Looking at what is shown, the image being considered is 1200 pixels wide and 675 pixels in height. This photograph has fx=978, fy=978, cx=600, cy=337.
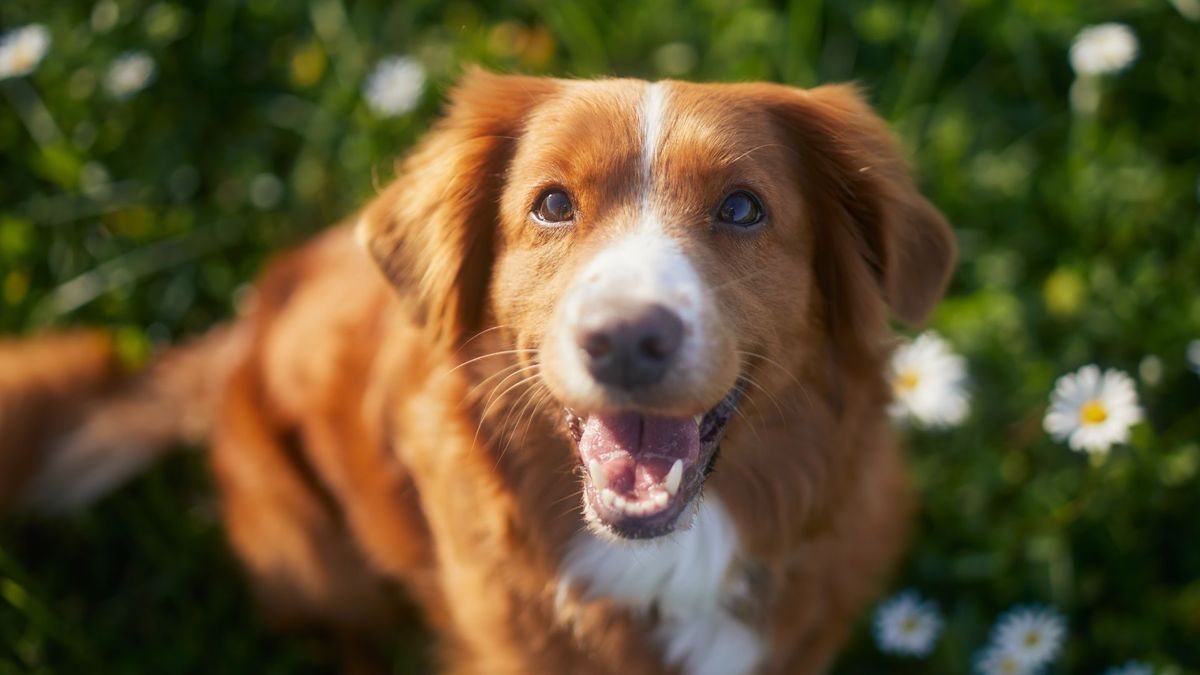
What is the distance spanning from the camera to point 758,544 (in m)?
2.61

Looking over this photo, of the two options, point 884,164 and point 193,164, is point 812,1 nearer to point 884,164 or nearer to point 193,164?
point 884,164

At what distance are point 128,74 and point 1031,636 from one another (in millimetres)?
4366

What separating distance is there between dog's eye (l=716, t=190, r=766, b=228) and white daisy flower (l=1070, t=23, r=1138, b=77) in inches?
91.6

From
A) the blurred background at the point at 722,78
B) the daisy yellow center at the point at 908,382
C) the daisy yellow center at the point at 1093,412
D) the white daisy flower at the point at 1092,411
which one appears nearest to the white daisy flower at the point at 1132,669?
the blurred background at the point at 722,78

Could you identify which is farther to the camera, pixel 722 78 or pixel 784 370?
pixel 722 78

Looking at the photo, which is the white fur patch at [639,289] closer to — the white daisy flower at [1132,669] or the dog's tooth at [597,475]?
the dog's tooth at [597,475]

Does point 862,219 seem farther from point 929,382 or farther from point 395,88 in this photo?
point 395,88

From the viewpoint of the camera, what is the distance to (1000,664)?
10.7 ft

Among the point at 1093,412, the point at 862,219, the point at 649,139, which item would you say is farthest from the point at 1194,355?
the point at 649,139

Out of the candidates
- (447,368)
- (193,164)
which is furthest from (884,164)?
(193,164)

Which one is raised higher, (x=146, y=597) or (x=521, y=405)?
(x=521, y=405)

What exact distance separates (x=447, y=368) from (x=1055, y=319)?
8.13 feet

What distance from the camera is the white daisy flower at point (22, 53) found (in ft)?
14.3

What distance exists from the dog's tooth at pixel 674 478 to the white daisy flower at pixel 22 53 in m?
3.74
